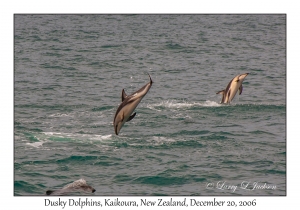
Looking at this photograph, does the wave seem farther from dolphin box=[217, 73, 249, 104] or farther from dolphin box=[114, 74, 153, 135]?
dolphin box=[114, 74, 153, 135]

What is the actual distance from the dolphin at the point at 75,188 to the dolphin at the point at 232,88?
1633 centimetres

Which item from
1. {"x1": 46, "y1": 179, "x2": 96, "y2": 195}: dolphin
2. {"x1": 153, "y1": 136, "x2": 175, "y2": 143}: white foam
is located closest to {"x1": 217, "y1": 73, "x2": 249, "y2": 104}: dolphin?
{"x1": 153, "y1": 136, "x2": 175, "y2": 143}: white foam

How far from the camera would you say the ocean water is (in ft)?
107

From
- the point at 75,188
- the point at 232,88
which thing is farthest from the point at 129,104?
the point at 232,88

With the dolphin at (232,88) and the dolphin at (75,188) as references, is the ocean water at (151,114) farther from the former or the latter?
the dolphin at (232,88)

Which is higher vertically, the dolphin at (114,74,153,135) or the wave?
the wave

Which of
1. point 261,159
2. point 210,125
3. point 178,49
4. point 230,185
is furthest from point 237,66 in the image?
point 230,185

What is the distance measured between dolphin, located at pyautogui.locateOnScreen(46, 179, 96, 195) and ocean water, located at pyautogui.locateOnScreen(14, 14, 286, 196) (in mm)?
555

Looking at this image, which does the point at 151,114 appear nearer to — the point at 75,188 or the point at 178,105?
the point at 178,105

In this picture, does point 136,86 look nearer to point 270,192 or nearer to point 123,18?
point 270,192

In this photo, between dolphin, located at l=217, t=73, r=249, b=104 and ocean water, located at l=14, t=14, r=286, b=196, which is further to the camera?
dolphin, located at l=217, t=73, r=249, b=104

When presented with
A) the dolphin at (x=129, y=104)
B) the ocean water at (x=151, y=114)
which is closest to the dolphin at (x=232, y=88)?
the ocean water at (x=151, y=114)

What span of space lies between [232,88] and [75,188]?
18.4 metres

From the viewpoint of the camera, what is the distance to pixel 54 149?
36.8 m
